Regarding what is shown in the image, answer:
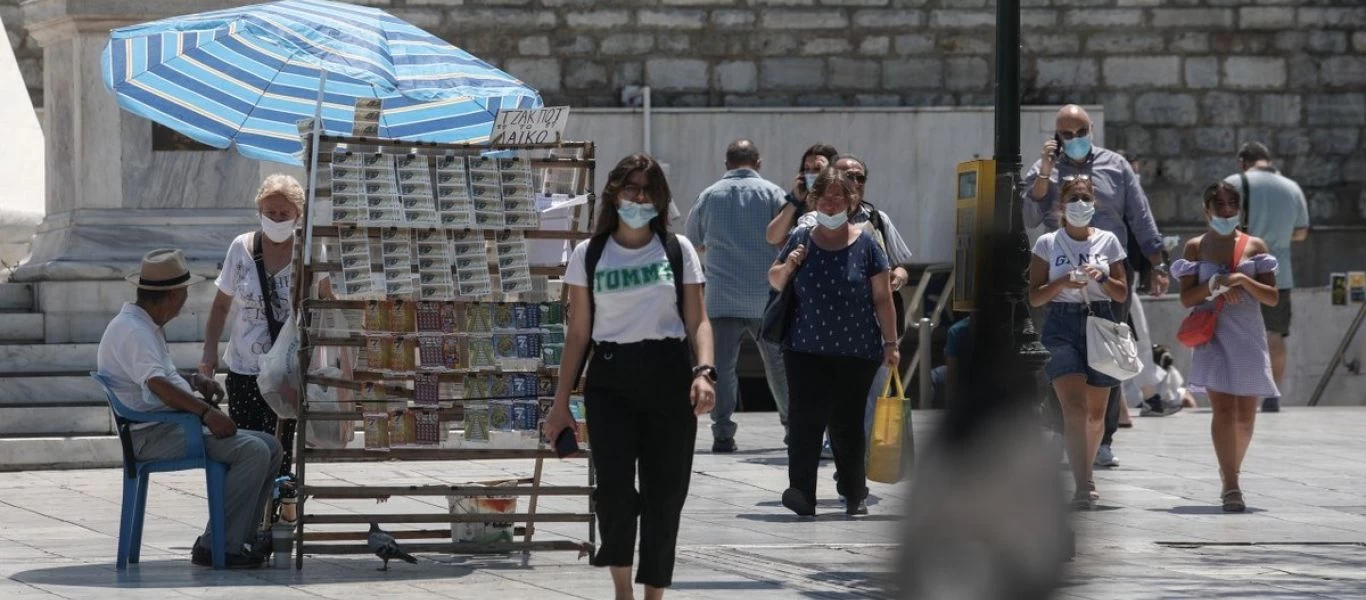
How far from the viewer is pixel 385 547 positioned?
7910 mm

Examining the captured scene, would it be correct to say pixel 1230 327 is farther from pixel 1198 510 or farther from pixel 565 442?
pixel 565 442

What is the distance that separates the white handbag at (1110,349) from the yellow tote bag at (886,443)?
89 cm

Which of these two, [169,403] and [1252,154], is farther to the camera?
[1252,154]

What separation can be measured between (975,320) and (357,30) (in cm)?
558

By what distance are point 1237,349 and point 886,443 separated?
5.69 feet

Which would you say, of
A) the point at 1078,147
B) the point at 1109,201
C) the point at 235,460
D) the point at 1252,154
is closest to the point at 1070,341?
the point at 1109,201

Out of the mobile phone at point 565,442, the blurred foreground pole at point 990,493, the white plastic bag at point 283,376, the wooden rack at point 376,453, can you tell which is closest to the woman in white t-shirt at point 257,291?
the white plastic bag at point 283,376

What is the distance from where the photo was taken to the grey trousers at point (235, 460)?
7.92 m

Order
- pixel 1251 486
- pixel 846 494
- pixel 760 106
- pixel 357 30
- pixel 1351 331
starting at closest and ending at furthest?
pixel 357 30 → pixel 846 494 → pixel 1251 486 → pixel 1351 331 → pixel 760 106

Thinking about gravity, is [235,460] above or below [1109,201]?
below

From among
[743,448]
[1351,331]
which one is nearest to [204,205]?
[743,448]

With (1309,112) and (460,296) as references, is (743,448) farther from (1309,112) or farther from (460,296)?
(1309,112)

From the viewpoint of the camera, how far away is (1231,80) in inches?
810

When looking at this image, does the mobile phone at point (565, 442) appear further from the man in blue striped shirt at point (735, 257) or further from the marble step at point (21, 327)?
the marble step at point (21, 327)
